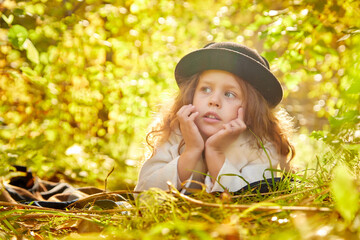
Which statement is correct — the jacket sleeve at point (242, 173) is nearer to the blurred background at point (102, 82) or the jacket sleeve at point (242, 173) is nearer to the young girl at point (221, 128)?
the young girl at point (221, 128)

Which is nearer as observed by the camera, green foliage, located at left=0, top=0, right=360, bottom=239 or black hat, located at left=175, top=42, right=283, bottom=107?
black hat, located at left=175, top=42, right=283, bottom=107

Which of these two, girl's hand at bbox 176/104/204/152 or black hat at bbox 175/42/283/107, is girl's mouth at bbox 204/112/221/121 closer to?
girl's hand at bbox 176/104/204/152

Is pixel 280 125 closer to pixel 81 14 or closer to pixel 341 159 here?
pixel 341 159

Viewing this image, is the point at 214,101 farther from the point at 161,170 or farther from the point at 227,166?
the point at 161,170

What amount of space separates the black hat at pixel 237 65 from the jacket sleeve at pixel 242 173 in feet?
1.05

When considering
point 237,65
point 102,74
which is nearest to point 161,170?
point 237,65

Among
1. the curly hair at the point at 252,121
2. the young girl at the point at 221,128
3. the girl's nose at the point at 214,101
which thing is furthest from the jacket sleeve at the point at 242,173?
the girl's nose at the point at 214,101

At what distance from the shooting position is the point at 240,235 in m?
0.72

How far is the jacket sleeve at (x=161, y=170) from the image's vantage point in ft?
5.40

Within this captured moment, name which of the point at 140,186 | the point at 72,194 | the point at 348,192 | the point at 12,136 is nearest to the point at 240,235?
the point at 348,192

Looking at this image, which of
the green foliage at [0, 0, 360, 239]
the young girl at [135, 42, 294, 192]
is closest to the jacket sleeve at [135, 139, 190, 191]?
the young girl at [135, 42, 294, 192]

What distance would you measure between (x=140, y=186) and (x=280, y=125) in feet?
2.80

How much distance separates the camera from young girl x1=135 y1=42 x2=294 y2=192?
1638 mm

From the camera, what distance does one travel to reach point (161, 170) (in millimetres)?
1672
